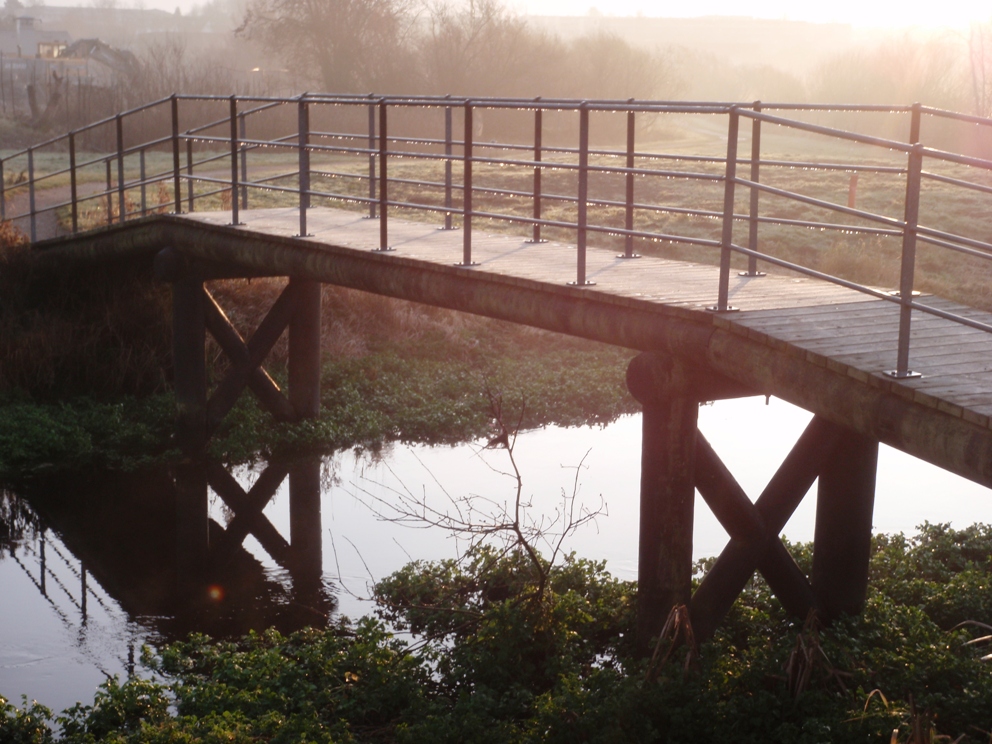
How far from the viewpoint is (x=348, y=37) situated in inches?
1575

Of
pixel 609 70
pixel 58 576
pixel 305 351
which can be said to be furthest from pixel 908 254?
pixel 609 70

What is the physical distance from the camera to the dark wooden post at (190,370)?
38.6ft

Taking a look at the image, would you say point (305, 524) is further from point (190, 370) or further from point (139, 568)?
point (190, 370)

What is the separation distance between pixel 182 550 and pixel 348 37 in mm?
33170

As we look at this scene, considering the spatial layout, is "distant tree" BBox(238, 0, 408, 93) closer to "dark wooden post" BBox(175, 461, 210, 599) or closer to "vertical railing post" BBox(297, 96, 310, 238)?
"dark wooden post" BBox(175, 461, 210, 599)

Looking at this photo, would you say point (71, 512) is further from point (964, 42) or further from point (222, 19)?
point (222, 19)

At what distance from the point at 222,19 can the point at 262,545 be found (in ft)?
505

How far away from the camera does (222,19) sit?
152m

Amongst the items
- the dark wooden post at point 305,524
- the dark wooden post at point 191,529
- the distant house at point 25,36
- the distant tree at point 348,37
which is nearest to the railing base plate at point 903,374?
the dark wooden post at point 305,524

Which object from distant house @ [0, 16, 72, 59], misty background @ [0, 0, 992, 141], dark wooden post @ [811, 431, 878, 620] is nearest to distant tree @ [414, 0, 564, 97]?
misty background @ [0, 0, 992, 141]

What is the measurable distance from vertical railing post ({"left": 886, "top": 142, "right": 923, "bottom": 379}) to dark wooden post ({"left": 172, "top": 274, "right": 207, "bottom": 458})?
Answer: 8342mm

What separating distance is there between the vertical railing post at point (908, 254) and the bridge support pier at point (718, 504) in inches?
67.5

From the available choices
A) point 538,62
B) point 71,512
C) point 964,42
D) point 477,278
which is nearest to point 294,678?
point 477,278

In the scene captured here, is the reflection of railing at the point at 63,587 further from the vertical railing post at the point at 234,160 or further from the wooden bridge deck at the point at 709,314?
the vertical railing post at the point at 234,160
